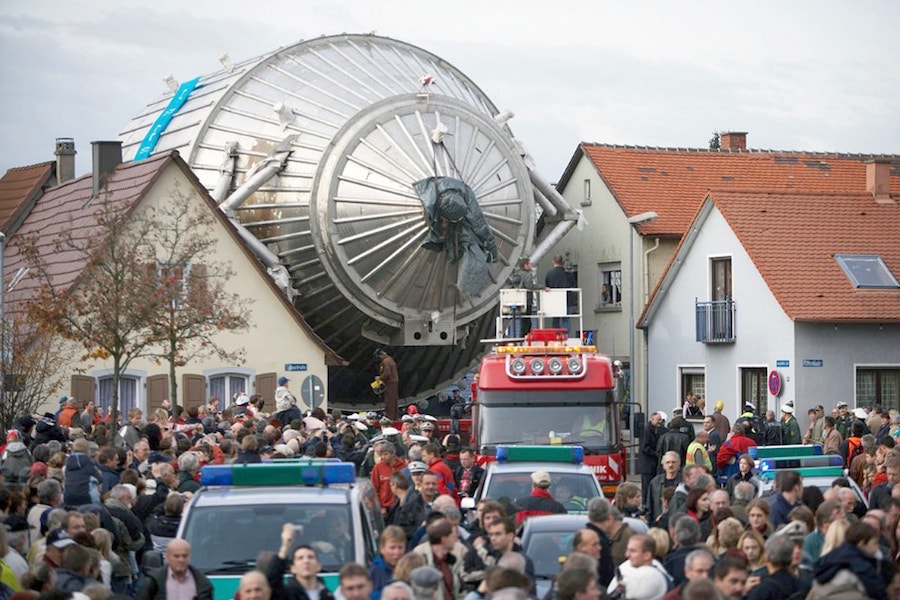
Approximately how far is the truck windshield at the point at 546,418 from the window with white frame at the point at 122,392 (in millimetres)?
12937

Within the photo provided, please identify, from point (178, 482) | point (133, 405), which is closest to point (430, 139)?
point (133, 405)

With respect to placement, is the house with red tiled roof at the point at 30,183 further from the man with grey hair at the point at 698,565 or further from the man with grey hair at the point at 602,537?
the man with grey hair at the point at 698,565

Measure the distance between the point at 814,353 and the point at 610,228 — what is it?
9880mm

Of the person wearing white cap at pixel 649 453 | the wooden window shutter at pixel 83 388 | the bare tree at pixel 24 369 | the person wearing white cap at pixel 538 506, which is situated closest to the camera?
the person wearing white cap at pixel 538 506

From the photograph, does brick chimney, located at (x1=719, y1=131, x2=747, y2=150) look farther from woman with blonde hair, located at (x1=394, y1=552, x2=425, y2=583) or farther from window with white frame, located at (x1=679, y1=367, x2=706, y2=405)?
woman with blonde hair, located at (x1=394, y1=552, x2=425, y2=583)

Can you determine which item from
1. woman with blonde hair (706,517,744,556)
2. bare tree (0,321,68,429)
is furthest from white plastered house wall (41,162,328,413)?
woman with blonde hair (706,517,744,556)

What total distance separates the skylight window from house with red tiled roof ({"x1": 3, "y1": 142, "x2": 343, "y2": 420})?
34.9 feet

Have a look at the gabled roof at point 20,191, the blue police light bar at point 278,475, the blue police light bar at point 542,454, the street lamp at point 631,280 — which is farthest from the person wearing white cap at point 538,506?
the gabled roof at point 20,191

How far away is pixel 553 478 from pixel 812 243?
21725 mm

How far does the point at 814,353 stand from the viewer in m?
36.1

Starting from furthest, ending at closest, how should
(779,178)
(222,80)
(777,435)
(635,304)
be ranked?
(779,178) → (635,304) → (222,80) → (777,435)

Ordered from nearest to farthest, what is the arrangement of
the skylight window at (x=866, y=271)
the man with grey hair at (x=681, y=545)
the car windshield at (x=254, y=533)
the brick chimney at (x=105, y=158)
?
the man with grey hair at (x=681, y=545)
the car windshield at (x=254, y=533)
the skylight window at (x=866, y=271)
the brick chimney at (x=105, y=158)

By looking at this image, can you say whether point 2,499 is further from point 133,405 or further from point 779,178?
point 779,178

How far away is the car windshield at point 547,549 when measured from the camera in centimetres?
1384
